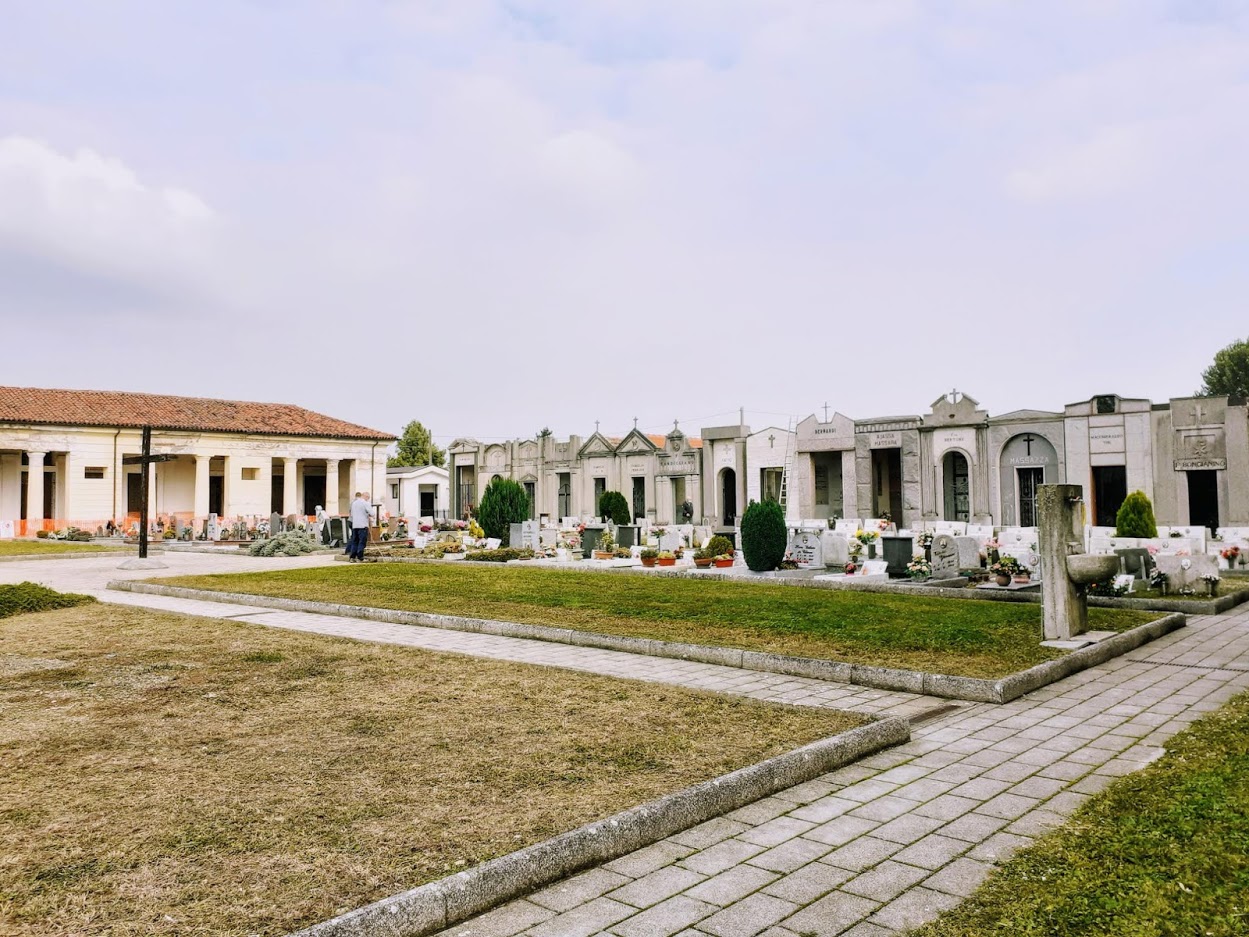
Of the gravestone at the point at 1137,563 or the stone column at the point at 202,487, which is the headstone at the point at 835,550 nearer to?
the gravestone at the point at 1137,563

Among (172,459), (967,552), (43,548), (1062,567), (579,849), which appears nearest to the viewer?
(579,849)

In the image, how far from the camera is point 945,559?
14.8 m

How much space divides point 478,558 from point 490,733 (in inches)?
644

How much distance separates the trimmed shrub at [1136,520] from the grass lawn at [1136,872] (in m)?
15.8

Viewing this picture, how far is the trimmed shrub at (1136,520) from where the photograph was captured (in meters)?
18.0

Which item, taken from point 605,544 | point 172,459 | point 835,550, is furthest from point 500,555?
point 172,459

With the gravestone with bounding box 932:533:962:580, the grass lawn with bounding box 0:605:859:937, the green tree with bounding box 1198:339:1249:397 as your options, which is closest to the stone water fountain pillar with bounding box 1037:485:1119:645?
the grass lawn with bounding box 0:605:859:937

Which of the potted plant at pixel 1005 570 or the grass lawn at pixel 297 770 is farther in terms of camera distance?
the potted plant at pixel 1005 570

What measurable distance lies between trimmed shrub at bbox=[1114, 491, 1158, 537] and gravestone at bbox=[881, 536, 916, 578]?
19.4ft

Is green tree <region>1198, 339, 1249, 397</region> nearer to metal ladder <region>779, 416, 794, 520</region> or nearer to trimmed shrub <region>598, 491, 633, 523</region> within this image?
metal ladder <region>779, 416, 794, 520</region>

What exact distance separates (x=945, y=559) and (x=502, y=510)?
13736 mm

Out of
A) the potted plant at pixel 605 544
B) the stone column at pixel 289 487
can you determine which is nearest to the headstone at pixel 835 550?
the potted plant at pixel 605 544

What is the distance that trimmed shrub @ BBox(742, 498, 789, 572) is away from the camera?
16.9m

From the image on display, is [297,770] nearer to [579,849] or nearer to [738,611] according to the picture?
[579,849]
